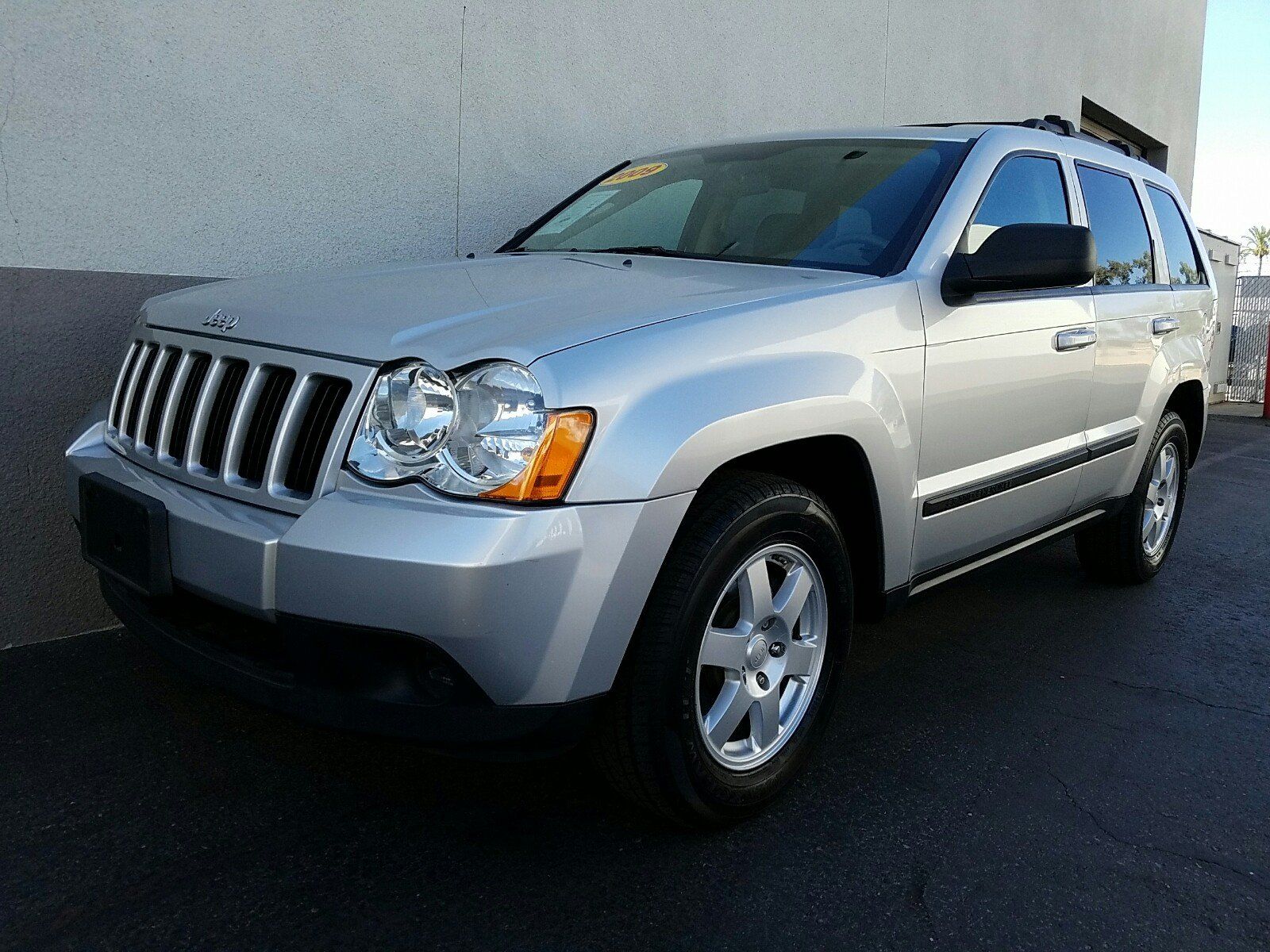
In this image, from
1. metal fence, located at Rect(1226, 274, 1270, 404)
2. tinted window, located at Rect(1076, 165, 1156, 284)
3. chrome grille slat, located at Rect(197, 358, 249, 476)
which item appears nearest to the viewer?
chrome grille slat, located at Rect(197, 358, 249, 476)

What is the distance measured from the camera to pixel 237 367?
2.44 metres

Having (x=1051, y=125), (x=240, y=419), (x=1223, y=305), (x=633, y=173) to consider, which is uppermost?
(x=1051, y=125)

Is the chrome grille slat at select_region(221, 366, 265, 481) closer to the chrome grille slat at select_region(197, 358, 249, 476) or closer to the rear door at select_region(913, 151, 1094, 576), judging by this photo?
the chrome grille slat at select_region(197, 358, 249, 476)

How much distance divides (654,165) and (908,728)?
219cm

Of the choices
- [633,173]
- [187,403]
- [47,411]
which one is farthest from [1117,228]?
[47,411]

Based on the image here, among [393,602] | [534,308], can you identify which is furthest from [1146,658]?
[393,602]

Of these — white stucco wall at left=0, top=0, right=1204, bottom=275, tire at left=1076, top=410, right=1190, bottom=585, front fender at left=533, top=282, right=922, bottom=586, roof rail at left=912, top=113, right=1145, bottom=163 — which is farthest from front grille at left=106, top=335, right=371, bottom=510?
tire at left=1076, top=410, right=1190, bottom=585

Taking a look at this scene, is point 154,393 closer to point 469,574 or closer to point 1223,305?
→ point 469,574

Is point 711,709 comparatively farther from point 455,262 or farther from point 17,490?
point 17,490

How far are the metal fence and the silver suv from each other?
16.0 metres

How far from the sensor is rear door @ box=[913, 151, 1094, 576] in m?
2.93

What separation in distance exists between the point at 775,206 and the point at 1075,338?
1079 mm

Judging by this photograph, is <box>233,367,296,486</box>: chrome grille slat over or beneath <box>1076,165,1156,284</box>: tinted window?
beneath

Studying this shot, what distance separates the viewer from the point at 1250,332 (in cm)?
1742
